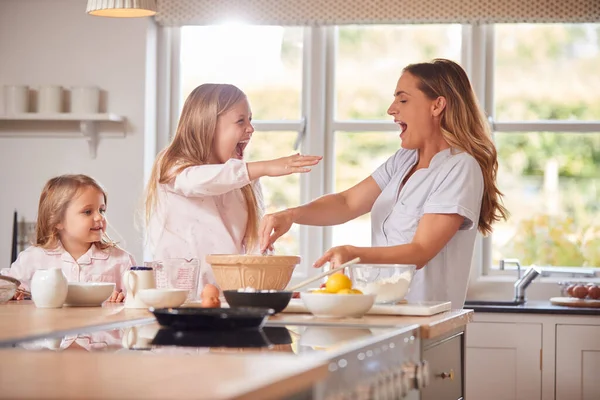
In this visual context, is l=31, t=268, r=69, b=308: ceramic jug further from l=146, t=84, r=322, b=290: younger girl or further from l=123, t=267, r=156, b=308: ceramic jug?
l=146, t=84, r=322, b=290: younger girl

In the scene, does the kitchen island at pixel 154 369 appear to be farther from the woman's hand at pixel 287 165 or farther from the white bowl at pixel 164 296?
the woman's hand at pixel 287 165

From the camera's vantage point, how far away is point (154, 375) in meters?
1.18

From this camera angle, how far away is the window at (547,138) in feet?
14.9

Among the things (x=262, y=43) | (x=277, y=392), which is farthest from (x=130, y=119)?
(x=277, y=392)

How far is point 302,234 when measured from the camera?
4668 mm

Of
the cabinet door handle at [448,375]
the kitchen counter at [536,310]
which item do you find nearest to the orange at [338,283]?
the cabinet door handle at [448,375]

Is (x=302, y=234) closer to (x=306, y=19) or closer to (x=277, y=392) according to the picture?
(x=306, y=19)

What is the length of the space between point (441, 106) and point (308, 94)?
1748 millimetres

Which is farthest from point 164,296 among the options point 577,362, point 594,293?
point 594,293

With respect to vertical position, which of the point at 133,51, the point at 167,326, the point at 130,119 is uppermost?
the point at 133,51

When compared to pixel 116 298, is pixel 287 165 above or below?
above

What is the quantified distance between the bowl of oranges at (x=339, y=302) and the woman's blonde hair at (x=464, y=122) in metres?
0.89

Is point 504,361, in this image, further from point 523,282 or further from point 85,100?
point 85,100

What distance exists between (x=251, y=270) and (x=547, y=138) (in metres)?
2.62
